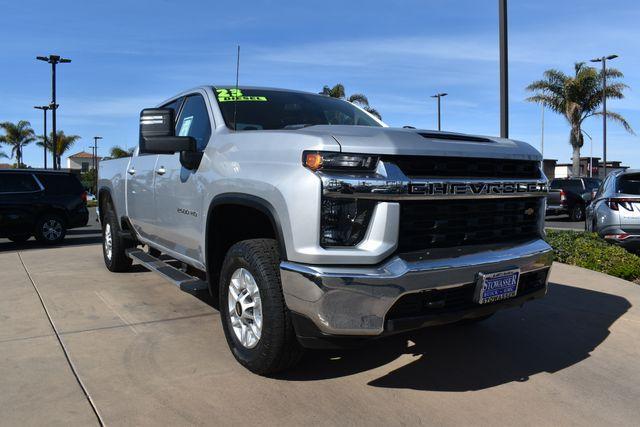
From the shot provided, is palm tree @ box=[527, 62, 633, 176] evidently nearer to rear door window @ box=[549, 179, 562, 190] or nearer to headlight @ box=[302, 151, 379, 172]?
rear door window @ box=[549, 179, 562, 190]

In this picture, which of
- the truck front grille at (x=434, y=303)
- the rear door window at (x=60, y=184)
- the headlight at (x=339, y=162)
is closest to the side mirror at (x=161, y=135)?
the headlight at (x=339, y=162)

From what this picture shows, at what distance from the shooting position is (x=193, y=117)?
4.62 meters

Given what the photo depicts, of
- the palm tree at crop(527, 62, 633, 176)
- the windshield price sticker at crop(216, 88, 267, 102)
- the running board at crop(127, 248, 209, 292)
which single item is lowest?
the running board at crop(127, 248, 209, 292)

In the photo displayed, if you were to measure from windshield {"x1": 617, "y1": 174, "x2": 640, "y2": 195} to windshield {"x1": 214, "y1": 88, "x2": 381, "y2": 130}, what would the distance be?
14.8 feet

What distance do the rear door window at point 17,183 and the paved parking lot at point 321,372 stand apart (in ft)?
21.9

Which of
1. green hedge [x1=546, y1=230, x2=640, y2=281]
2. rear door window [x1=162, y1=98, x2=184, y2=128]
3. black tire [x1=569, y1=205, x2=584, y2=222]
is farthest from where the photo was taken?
black tire [x1=569, y1=205, x2=584, y2=222]

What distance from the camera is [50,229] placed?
11516mm

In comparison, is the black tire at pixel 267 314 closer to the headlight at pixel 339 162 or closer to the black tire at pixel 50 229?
the headlight at pixel 339 162

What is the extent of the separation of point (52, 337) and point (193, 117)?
82.1 inches

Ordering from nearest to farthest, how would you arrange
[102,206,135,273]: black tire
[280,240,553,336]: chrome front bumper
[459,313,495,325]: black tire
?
1. [280,240,553,336]: chrome front bumper
2. [459,313,495,325]: black tire
3. [102,206,135,273]: black tire

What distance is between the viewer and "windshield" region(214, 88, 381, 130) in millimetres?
4141

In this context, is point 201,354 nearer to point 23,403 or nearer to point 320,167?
point 23,403

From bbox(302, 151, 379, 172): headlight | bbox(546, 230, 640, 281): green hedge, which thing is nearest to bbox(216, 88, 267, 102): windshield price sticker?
bbox(302, 151, 379, 172): headlight

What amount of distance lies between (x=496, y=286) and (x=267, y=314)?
1338 mm
